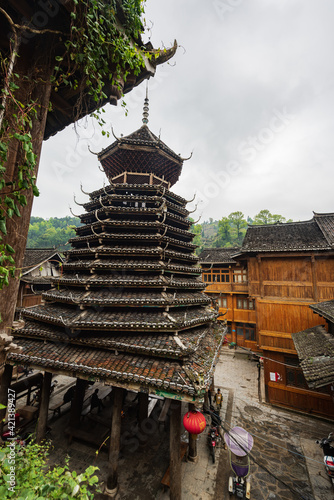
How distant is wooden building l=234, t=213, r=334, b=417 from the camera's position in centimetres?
1374

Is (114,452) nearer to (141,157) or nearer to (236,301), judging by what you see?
(141,157)

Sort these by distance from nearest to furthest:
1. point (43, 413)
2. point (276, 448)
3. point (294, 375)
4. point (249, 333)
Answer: point (43, 413), point (276, 448), point (294, 375), point (249, 333)

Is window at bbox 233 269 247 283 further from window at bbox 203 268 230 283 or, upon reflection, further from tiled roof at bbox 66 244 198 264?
tiled roof at bbox 66 244 198 264

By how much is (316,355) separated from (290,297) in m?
6.06

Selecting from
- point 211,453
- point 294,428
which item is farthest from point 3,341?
point 294,428

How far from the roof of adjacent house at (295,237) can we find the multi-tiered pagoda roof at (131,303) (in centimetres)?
800

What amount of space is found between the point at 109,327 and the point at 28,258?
21040 millimetres

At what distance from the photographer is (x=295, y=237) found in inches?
671

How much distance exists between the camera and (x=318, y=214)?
18.0 meters

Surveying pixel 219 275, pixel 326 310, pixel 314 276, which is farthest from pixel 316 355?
pixel 219 275

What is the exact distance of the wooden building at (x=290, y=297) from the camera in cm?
1374

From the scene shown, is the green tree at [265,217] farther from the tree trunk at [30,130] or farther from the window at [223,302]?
the tree trunk at [30,130]

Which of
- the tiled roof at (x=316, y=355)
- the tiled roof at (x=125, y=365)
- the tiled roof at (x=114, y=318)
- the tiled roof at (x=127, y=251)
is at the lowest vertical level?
the tiled roof at (x=316, y=355)

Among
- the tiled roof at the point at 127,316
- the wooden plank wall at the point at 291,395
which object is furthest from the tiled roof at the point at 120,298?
the wooden plank wall at the point at 291,395
